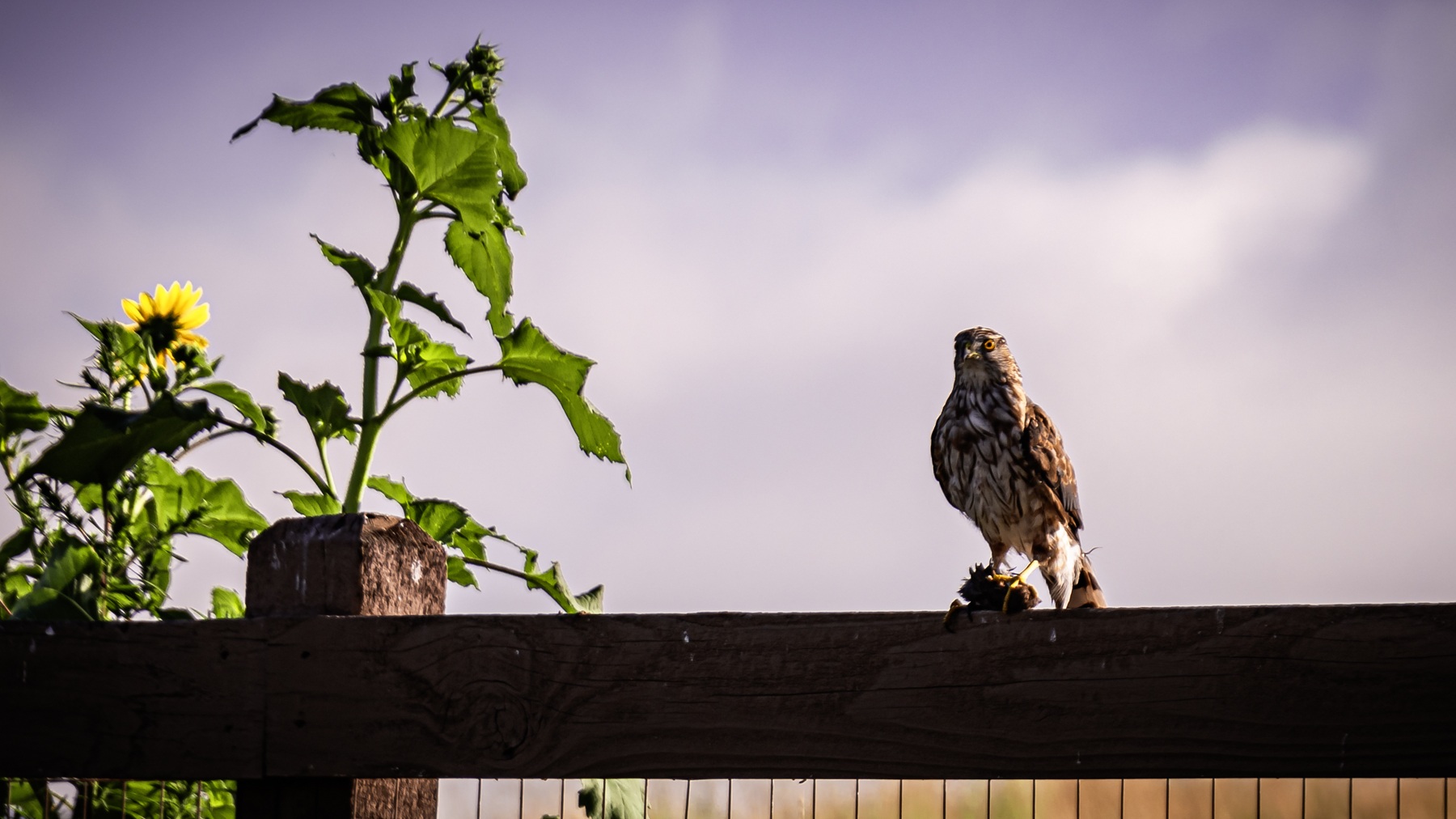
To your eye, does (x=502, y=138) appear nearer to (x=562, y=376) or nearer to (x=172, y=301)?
(x=562, y=376)

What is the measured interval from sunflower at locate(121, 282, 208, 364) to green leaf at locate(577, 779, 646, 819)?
1805mm

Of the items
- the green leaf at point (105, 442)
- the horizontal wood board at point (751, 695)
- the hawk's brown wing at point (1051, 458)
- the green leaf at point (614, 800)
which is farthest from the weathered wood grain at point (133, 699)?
the hawk's brown wing at point (1051, 458)

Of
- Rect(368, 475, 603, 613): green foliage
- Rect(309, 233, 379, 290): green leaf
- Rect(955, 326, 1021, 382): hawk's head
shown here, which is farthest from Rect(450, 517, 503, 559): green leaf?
Rect(955, 326, 1021, 382): hawk's head

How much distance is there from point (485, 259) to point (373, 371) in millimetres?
427

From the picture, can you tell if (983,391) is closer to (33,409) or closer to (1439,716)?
(1439,716)

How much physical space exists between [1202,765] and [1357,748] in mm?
194

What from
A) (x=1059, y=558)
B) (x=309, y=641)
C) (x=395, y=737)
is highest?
(x=1059, y=558)

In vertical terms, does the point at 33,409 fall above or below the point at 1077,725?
above

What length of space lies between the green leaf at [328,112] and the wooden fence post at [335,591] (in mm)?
1359

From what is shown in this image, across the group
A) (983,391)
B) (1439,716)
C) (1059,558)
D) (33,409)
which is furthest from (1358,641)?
(33,409)

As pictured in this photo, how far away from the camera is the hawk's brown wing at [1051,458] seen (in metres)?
2.71

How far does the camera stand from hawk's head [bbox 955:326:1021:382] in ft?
9.69

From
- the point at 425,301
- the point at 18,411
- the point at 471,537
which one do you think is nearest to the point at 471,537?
the point at 471,537

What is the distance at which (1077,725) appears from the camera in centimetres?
147
